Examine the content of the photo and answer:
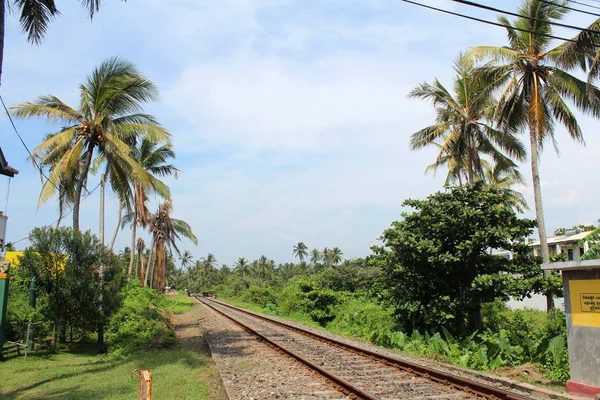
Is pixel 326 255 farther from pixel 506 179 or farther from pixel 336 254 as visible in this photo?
pixel 506 179

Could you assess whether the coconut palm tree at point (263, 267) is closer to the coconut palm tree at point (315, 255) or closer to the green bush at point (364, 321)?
the coconut palm tree at point (315, 255)

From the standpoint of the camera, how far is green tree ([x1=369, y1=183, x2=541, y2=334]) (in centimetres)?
1314

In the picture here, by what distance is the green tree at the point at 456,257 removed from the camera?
43.1ft

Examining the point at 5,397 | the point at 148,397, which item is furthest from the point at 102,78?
the point at 148,397

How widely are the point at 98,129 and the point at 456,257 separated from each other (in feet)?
39.8

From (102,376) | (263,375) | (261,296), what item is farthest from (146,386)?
(261,296)

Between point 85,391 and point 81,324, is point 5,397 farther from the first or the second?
point 81,324

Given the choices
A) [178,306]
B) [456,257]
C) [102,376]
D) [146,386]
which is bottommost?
[178,306]

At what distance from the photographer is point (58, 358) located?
12195 mm

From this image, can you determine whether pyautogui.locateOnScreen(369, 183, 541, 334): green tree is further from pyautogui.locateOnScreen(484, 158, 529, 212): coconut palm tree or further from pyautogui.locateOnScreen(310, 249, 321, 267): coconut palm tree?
pyautogui.locateOnScreen(310, 249, 321, 267): coconut palm tree

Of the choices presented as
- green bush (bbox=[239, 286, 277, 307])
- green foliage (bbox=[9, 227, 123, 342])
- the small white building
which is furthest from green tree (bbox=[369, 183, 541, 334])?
green bush (bbox=[239, 286, 277, 307])

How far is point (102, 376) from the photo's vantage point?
9820 mm

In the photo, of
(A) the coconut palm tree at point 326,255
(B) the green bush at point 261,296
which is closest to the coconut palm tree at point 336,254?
(A) the coconut palm tree at point 326,255

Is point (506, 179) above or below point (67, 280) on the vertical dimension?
above
